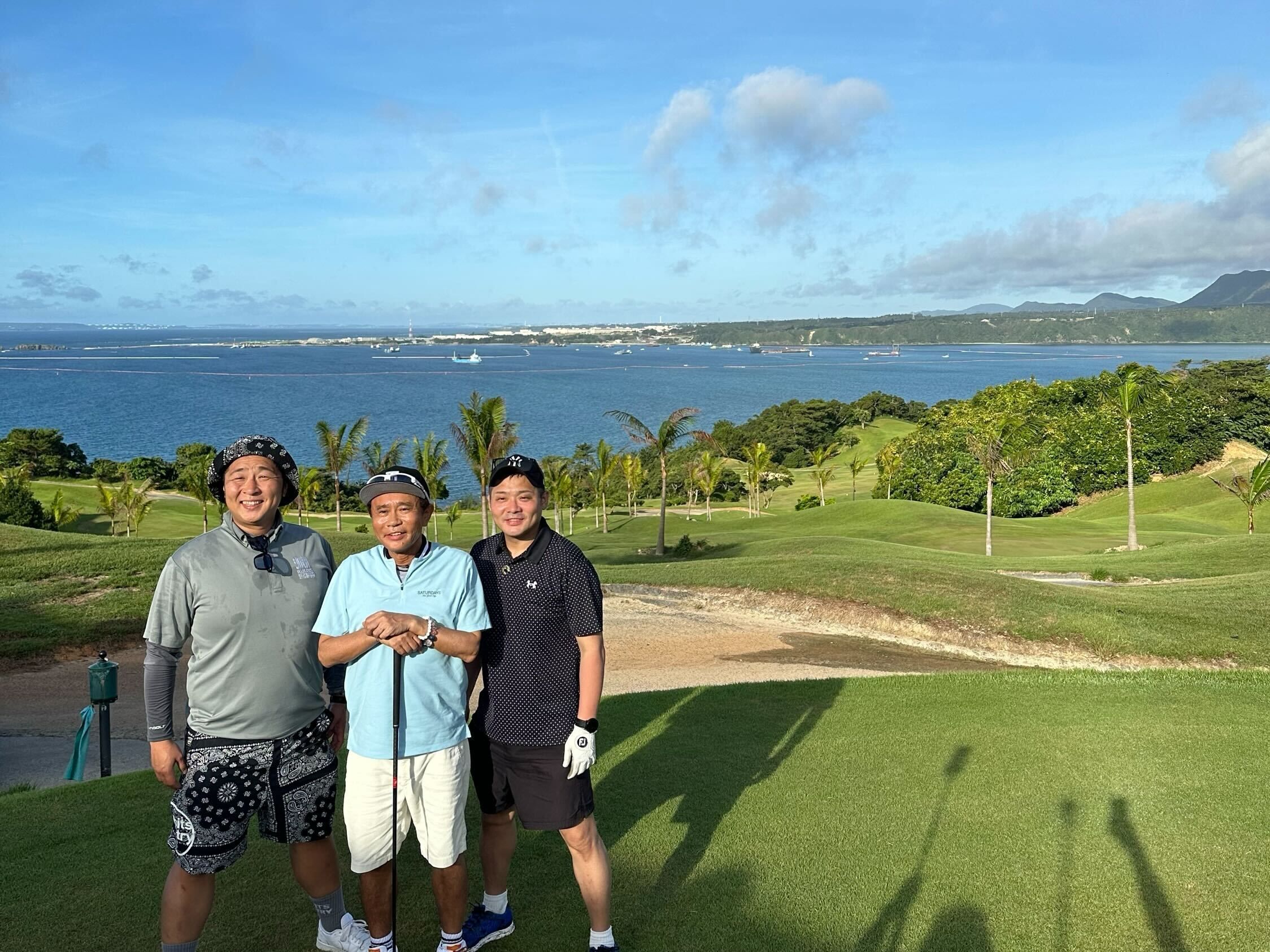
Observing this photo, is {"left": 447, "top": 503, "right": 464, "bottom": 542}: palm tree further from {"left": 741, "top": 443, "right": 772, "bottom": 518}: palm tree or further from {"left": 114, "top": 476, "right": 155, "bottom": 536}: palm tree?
{"left": 741, "top": 443, "right": 772, "bottom": 518}: palm tree

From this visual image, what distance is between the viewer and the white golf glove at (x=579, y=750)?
4.16 m

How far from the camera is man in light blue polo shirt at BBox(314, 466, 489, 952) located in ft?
12.9

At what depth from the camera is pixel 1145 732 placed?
743 cm

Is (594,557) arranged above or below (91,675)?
below

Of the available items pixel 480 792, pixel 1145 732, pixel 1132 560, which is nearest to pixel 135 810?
pixel 480 792

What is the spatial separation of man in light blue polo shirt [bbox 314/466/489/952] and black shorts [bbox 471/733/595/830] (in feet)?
0.96

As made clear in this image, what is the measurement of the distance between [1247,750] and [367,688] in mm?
6787

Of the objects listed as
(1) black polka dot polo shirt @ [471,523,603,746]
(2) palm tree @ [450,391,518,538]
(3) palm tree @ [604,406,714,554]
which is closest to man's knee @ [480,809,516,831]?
(1) black polka dot polo shirt @ [471,523,603,746]

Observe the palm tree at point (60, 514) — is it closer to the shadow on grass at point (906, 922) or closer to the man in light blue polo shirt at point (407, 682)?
the man in light blue polo shirt at point (407, 682)

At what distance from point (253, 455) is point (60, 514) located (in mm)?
42378

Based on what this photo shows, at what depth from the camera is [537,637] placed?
428cm

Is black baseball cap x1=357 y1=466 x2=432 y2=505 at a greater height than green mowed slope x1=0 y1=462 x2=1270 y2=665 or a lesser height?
greater

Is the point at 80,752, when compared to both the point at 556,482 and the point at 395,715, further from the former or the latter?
the point at 556,482

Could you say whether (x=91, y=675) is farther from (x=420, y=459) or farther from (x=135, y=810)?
(x=420, y=459)
